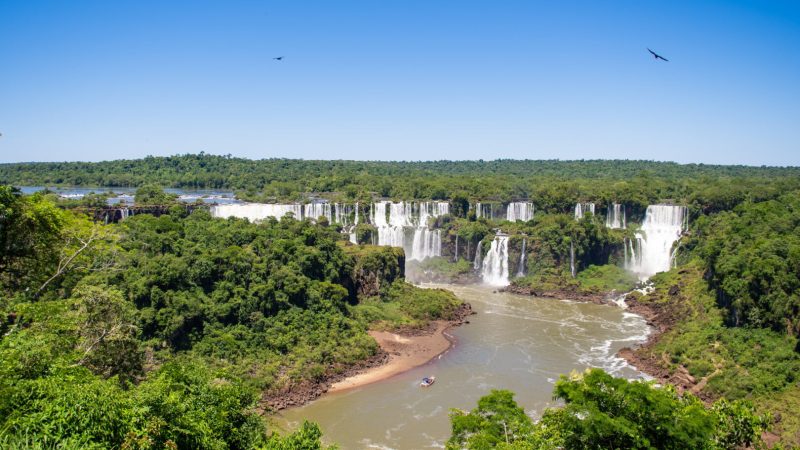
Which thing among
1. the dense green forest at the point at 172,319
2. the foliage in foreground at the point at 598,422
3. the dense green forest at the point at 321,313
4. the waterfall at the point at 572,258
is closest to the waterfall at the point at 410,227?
the dense green forest at the point at 321,313

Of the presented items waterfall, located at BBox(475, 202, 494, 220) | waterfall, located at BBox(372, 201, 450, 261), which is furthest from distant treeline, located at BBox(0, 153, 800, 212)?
waterfall, located at BBox(372, 201, 450, 261)

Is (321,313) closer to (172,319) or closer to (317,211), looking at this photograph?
(172,319)

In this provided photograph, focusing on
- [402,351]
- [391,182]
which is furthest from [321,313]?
[391,182]

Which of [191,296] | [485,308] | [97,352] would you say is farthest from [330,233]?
[97,352]

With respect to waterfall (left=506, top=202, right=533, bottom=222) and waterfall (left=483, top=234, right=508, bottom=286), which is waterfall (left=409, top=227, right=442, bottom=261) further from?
waterfall (left=506, top=202, right=533, bottom=222)

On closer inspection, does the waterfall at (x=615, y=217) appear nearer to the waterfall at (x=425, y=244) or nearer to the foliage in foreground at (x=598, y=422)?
the waterfall at (x=425, y=244)

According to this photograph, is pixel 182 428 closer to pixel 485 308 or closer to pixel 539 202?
pixel 485 308
